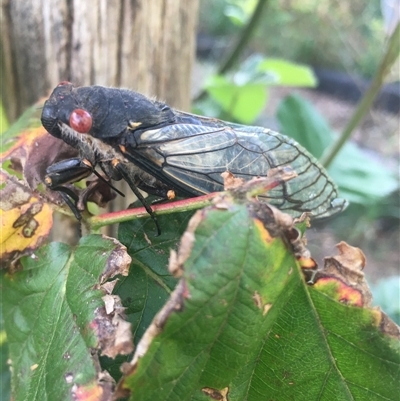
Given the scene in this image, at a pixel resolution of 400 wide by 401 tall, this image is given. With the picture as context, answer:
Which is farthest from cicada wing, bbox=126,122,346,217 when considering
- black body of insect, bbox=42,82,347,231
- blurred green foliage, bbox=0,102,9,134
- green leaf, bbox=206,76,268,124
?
green leaf, bbox=206,76,268,124

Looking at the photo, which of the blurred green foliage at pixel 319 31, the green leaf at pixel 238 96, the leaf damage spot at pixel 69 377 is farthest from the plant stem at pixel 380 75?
the blurred green foliage at pixel 319 31

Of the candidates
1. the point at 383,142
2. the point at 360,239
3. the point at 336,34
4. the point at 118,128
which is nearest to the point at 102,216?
the point at 118,128

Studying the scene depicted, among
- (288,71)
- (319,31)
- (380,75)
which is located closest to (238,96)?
(288,71)

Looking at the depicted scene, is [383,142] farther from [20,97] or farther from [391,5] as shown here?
[20,97]

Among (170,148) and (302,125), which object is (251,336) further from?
(302,125)

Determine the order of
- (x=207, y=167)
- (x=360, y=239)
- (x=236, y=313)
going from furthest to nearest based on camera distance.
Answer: (x=360, y=239)
(x=207, y=167)
(x=236, y=313)

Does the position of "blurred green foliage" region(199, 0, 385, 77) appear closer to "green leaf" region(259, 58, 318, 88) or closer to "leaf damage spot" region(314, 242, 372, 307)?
"green leaf" region(259, 58, 318, 88)

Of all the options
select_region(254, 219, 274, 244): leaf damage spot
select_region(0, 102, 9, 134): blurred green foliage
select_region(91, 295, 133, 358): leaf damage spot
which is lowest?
select_region(0, 102, 9, 134): blurred green foliage
